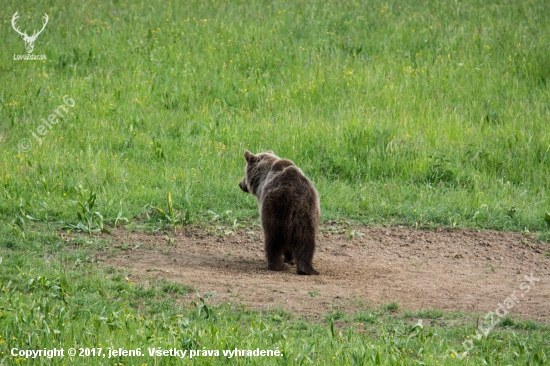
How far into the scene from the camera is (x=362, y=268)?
9203 mm

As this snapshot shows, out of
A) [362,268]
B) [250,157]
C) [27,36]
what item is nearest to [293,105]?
[250,157]

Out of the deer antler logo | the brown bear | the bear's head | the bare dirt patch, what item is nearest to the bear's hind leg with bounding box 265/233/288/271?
the brown bear

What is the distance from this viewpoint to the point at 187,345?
6207 mm

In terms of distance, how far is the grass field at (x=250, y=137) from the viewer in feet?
22.5

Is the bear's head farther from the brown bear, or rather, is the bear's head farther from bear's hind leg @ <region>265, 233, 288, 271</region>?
bear's hind leg @ <region>265, 233, 288, 271</region>

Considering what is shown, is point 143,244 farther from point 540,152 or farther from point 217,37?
point 217,37

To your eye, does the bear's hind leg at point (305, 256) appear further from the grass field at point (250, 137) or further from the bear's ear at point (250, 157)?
the bear's ear at point (250, 157)

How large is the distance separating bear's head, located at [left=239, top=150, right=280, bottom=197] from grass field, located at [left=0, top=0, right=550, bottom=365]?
0.91 m

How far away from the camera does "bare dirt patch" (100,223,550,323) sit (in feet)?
25.9

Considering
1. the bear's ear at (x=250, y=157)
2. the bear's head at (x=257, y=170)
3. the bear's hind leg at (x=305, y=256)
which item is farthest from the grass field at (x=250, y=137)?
the bear's hind leg at (x=305, y=256)

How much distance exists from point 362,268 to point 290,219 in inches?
43.6

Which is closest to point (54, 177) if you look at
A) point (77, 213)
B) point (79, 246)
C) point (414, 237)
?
point (77, 213)

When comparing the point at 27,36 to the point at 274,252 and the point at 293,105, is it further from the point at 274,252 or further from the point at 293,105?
the point at 274,252

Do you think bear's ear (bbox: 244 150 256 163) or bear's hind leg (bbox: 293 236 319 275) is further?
bear's ear (bbox: 244 150 256 163)
